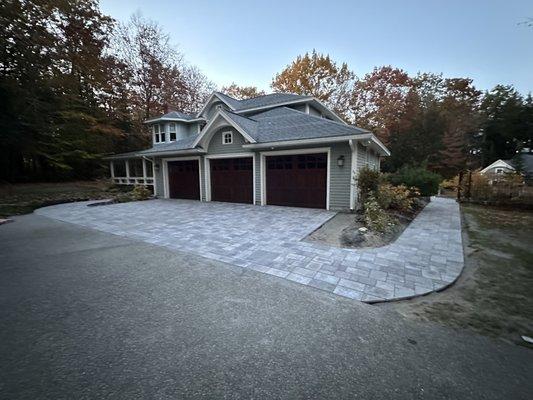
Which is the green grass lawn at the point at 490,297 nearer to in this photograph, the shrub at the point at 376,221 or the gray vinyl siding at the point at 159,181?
the shrub at the point at 376,221

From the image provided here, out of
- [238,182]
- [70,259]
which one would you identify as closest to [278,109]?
[238,182]

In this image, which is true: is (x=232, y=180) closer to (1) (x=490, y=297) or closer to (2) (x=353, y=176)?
(2) (x=353, y=176)

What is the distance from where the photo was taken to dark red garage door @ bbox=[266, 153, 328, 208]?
948 centimetres

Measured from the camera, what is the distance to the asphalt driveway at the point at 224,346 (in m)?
1.78

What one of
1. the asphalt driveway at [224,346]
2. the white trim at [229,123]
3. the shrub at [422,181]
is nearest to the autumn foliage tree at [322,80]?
the shrub at [422,181]

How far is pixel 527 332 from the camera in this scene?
99.4 inches

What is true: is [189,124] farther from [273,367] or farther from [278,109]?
[273,367]

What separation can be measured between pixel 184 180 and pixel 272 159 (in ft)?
19.0

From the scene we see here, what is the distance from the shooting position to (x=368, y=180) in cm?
843

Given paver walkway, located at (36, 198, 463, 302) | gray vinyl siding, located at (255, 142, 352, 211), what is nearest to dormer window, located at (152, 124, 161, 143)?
paver walkway, located at (36, 198, 463, 302)

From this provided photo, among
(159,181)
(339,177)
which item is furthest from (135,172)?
(339,177)

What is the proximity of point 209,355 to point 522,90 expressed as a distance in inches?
1389

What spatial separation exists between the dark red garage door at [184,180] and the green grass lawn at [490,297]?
37.9 ft

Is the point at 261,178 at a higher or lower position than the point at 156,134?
lower
